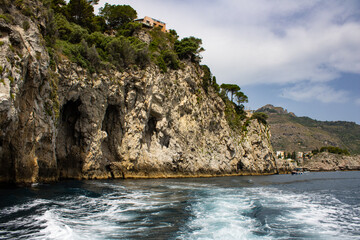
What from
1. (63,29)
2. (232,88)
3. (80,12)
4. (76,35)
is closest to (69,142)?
(76,35)

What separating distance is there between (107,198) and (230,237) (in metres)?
8.78

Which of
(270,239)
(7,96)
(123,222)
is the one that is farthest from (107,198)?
(270,239)

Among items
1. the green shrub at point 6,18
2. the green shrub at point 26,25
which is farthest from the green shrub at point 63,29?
the green shrub at point 6,18

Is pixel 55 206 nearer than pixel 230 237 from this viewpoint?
No

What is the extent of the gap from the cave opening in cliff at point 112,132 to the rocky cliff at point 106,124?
0.12 meters

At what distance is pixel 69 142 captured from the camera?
27.6m

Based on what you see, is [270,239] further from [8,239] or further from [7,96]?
[7,96]

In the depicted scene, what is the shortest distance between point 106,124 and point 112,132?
1441 mm

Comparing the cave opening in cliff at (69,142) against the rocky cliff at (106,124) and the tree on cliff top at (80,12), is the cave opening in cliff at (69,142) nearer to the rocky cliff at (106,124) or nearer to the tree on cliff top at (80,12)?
the rocky cliff at (106,124)

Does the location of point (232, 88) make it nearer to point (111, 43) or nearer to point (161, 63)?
point (161, 63)

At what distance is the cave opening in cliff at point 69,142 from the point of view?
26359mm

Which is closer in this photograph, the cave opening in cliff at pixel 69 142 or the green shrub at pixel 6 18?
the green shrub at pixel 6 18

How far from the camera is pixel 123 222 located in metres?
10.6

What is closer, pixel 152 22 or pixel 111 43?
pixel 111 43
